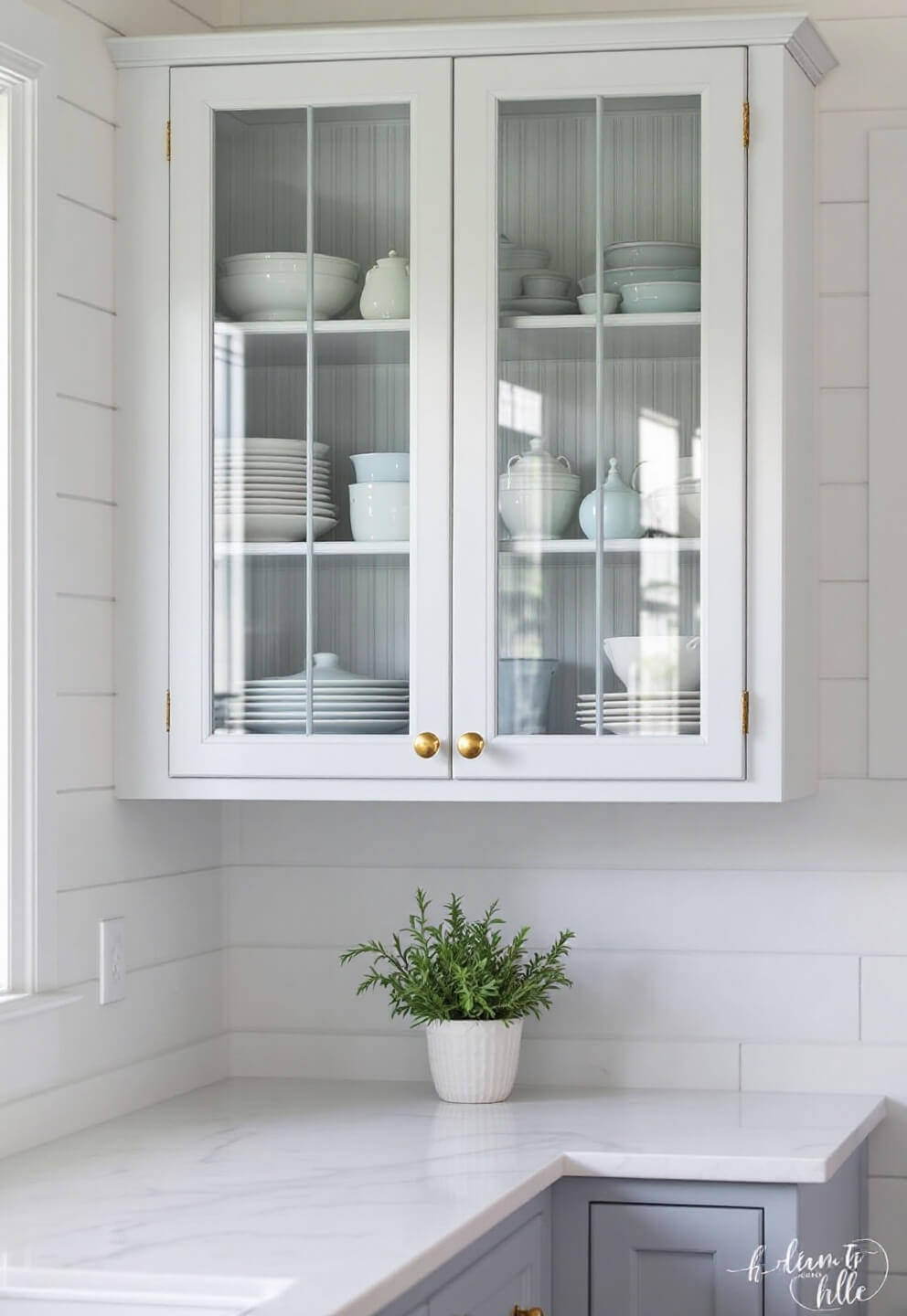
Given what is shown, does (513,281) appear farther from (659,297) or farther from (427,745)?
(427,745)

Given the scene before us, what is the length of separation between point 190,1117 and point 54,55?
4.64 feet

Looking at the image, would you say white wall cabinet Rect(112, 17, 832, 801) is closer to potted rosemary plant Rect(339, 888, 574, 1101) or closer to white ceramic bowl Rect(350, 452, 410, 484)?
white ceramic bowl Rect(350, 452, 410, 484)

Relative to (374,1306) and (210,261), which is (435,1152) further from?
(210,261)

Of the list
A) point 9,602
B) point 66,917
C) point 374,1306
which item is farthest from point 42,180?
point 374,1306

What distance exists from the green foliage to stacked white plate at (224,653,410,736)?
0.31m

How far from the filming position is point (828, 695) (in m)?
2.47

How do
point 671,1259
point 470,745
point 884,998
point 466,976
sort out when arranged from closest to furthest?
point 671,1259 → point 470,745 → point 466,976 → point 884,998

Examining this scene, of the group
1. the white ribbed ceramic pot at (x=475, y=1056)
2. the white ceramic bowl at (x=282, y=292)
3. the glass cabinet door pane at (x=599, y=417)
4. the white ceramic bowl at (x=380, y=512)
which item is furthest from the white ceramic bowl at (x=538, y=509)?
the white ribbed ceramic pot at (x=475, y=1056)

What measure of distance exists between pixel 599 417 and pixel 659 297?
0.18 m

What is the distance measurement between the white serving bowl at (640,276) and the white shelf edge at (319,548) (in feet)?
1.41

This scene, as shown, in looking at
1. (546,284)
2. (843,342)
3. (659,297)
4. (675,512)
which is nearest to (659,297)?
(659,297)

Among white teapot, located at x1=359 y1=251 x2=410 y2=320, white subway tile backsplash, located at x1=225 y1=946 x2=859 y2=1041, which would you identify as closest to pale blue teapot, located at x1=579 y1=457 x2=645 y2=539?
white teapot, located at x1=359 y1=251 x2=410 y2=320

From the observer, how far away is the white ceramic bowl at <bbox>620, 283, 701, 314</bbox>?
221cm

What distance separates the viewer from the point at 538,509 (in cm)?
223
